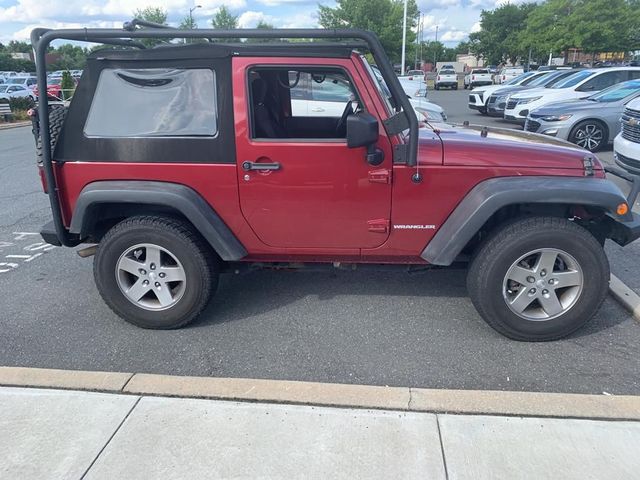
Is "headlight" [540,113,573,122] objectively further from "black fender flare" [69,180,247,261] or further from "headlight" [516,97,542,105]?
"black fender flare" [69,180,247,261]

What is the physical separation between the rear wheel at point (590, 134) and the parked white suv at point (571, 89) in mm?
2638

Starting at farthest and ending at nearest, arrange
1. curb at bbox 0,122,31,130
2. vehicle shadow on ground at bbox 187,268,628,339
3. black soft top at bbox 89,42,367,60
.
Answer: curb at bbox 0,122,31,130
vehicle shadow on ground at bbox 187,268,628,339
black soft top at bbox 89,42,367,60

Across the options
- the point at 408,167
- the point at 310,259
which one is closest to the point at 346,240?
the point at 310,259

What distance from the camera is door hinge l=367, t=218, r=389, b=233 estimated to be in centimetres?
338

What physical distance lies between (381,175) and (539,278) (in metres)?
1.22

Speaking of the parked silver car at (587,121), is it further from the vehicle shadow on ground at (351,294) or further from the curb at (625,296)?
the vehicle shadow on ground at (351,294)

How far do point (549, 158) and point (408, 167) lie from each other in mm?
918

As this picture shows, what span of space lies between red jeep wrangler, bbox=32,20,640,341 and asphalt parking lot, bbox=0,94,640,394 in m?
0.27

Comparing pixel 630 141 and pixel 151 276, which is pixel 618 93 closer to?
pixel 630 141

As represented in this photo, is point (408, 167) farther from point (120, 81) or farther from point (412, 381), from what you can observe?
point (120, 81)

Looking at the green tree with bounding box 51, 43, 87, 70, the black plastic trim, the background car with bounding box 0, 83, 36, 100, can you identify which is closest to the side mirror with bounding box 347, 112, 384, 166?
the green tree with bounding box 51, 43, 87, 70

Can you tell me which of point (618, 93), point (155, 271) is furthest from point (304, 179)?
point (618, 93)

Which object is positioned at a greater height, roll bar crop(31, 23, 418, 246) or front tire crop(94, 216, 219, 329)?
roll bar crop(31, 23, 418, 246)

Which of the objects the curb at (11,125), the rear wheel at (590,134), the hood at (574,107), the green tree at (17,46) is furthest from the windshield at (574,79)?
the green tree at (17,46)
